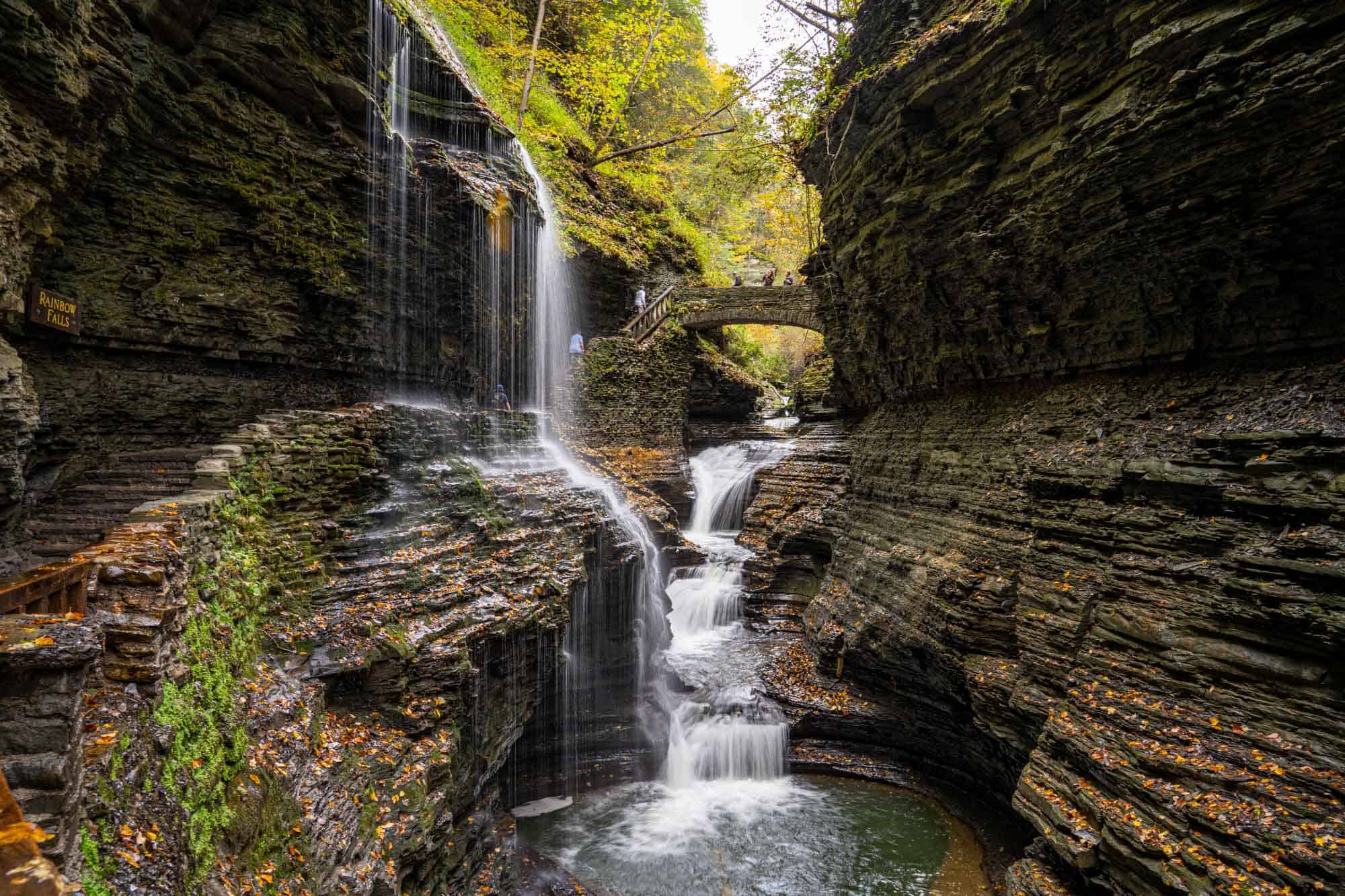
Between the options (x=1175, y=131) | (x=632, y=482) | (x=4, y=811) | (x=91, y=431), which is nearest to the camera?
(x=4, y=811)

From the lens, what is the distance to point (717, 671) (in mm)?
12531

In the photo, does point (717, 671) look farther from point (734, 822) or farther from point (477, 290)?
point (477, 290)

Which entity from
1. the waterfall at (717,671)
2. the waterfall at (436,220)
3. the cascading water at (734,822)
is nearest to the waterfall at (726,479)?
the waterfall at (717,671)

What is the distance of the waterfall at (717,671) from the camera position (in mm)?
10742

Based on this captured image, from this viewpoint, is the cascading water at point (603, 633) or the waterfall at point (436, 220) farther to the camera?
the waterfall at point (436, 220)

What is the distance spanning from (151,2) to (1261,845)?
14.7 metres

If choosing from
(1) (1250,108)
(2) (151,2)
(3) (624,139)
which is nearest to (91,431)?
(2) (151,2)

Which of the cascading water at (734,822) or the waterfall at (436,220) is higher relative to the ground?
the waterfall at (436,220)

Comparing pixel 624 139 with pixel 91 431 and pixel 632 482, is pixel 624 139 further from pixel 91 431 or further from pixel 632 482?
pixel 91 431

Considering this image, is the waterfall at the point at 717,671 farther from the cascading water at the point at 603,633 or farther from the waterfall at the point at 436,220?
the waterfall at the point at 436,220

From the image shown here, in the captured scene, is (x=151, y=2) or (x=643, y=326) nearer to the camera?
(x=151, y=2)

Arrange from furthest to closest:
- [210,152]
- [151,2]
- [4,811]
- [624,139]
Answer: [624,139] → [210,152] → [151,2] → [4,811]

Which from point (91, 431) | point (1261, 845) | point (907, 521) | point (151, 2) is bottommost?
point (1261, 845)

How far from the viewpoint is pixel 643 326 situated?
2180cm
